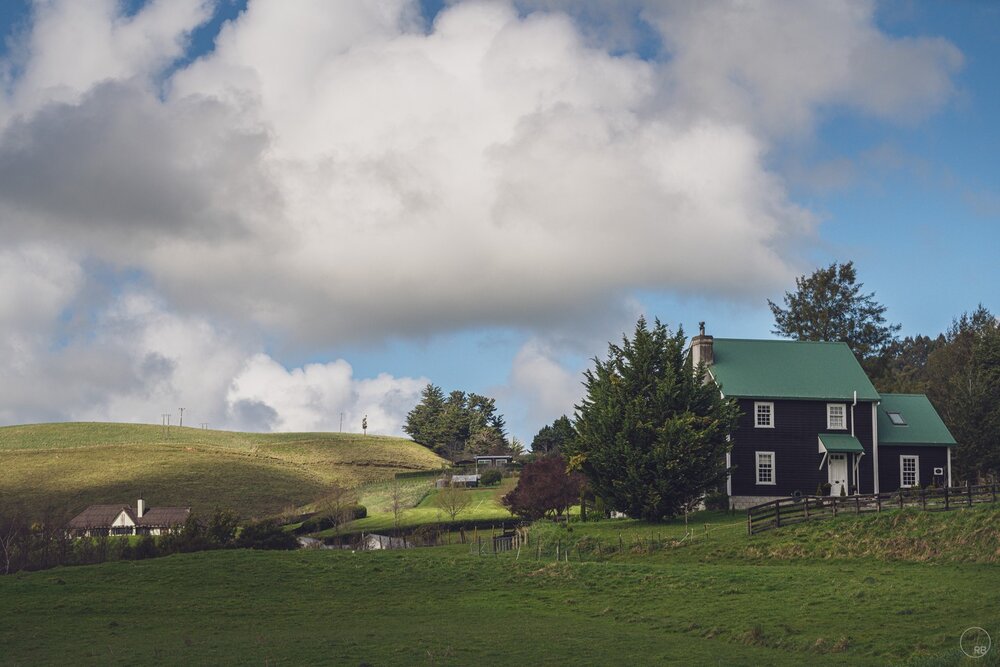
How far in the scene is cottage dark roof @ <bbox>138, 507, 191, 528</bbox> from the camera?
9200cm

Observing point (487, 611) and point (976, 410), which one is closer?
point (487, 611)

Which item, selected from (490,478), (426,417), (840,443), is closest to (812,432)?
(840,443)

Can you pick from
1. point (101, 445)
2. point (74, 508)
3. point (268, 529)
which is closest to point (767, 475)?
point (268, 529)

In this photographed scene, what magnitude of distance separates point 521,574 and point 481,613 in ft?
21.0

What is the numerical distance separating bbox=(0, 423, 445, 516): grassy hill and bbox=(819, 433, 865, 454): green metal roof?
57.3 m

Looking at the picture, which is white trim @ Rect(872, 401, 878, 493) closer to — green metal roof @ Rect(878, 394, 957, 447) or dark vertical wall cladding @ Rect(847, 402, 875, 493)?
dark vertical wall cladding @ Rect(847, 402, 875, 493)

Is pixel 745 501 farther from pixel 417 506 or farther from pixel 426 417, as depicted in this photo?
pixel 426 417

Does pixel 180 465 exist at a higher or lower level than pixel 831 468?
lower

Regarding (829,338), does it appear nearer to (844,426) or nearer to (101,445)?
(844,426)

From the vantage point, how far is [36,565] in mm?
50625

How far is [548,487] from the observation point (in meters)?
68.8

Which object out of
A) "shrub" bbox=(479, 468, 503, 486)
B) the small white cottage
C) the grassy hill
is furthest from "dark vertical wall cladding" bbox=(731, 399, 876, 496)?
the grassy hill

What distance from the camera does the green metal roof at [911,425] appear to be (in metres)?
66.9

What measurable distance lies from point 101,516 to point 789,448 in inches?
2363
